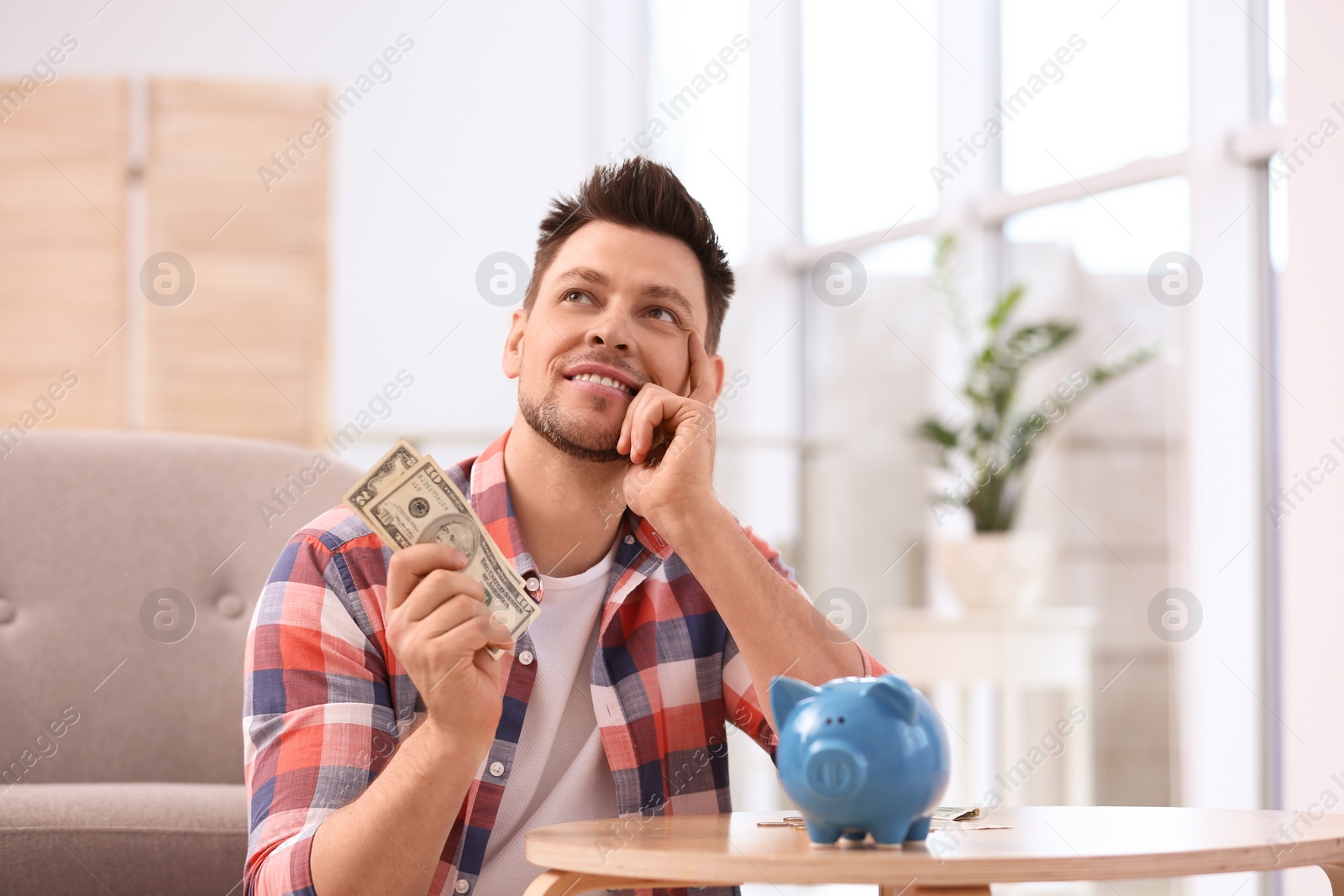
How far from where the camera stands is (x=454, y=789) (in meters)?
1.27

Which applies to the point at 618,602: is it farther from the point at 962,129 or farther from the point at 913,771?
the point at 962,129

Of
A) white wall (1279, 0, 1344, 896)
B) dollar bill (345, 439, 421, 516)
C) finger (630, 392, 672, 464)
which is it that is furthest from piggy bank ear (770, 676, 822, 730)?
white wall (1279, 0, 1344, 896)

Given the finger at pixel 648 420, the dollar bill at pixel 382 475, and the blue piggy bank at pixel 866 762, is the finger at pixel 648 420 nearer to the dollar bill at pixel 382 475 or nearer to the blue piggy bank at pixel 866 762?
the dollar bill at pixel 382 475

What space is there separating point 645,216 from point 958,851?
3.62ft

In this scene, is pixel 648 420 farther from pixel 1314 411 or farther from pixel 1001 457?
pixel 1001 457

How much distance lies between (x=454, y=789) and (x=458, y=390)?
13.9 feet

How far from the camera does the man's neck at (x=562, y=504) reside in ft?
5.60

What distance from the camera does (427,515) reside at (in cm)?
126

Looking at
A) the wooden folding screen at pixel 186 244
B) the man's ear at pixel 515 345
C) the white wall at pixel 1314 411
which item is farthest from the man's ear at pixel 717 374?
the wooden folding screen at pixel 186 244

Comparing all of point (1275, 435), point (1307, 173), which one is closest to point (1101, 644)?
point (1275, 435)

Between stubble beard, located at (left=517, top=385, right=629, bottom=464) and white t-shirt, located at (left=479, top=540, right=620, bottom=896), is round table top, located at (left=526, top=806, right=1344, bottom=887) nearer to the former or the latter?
white t-shirt, located at (left=479, top=540, right=620, bottom=896)

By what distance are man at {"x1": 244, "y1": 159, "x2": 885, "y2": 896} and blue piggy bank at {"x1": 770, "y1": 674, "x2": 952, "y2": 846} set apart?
Result: 0.34 meters

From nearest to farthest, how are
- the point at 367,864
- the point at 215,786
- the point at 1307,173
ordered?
1. the point at 367,864
2. the point at 215,786
3. the point at 1307,173

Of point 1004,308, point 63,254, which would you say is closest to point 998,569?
point 1004,308
